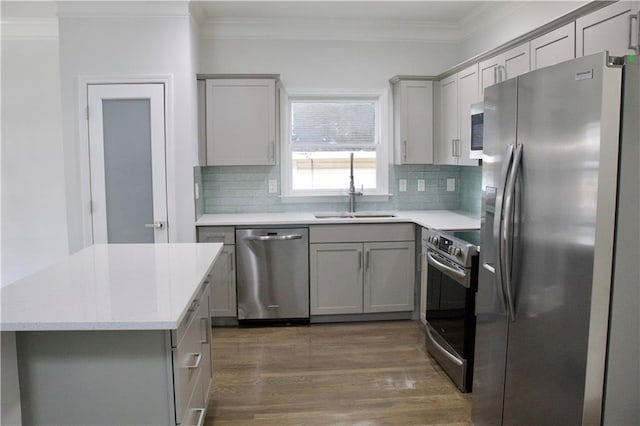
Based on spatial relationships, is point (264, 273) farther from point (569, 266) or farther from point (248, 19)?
point (569, 266)

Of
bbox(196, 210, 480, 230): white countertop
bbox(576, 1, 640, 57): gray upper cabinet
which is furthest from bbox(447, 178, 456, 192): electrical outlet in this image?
bbox(576, 1, 640, 57): gray upper cabinet

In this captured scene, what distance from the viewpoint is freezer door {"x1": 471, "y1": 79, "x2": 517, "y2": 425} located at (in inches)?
83.5

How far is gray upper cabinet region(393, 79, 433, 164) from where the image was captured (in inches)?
174

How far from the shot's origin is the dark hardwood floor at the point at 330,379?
274 centimetres

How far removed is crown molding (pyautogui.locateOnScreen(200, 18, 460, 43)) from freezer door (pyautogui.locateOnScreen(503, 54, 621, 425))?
9.19ft

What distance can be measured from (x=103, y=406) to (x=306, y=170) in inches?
129

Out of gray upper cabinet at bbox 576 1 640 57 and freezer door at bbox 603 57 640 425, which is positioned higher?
gray upper cabinet at bbox 576 1 640 57

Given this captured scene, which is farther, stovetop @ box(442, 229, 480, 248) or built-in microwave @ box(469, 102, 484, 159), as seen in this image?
built-in microwave @ box(469, 102, 484, 159)

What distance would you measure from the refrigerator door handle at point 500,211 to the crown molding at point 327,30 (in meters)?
2.87

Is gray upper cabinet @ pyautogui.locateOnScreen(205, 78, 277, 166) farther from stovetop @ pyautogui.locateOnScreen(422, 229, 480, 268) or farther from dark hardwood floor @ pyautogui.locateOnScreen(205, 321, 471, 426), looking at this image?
stovetop @ pyautogui.locateOnScreen(422, 229, 480, 268)

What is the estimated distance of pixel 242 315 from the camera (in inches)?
163

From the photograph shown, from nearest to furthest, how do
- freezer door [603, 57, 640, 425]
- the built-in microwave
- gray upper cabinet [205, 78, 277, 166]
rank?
freezer door [603, 57, 640, 425]
the built-in microwave
gray upper cabinet [205, 78, 277, 166]

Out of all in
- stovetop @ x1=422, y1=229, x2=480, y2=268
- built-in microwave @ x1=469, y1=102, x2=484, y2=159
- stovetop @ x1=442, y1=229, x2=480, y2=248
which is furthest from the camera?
built-in microwave @ x1=469, y1=102, x2=484, y2=159

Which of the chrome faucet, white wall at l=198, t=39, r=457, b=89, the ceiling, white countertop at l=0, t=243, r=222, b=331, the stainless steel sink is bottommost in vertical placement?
white countertop at l=0, t=243, r=222, b=331
